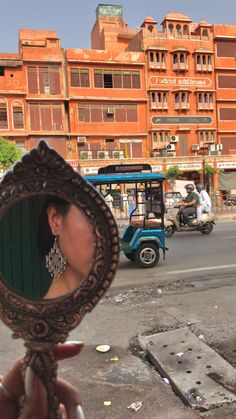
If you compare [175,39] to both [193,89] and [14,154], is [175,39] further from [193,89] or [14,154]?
[14,154]

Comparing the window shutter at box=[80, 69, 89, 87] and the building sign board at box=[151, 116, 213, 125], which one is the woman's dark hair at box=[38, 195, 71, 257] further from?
the building sign board at box=[151, 116, 213, 125]

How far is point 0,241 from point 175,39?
4041cm

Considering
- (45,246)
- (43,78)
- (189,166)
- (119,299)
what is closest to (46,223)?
(45,246)

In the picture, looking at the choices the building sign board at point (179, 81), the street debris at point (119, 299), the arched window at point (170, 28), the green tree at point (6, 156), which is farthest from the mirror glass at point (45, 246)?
the arched window at point (170, 28)

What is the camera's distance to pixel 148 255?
8.49 meters

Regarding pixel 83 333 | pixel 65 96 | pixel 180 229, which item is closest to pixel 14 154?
pixel 65 96

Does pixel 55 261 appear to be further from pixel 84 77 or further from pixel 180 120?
pixel 180 120

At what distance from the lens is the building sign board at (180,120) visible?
37188 mm

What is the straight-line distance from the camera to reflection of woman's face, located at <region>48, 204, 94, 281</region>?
1141mm

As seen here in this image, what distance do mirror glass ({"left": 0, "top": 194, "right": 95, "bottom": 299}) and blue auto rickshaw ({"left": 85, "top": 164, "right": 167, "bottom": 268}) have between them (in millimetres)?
6666

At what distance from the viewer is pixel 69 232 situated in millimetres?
1169

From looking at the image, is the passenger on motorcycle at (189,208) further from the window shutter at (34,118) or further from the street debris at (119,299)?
the window shutter at (34,118)

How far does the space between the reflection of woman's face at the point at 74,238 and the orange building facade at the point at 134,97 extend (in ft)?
104

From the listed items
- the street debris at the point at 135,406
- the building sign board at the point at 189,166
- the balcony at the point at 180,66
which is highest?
the balcony at the point at 180,66
